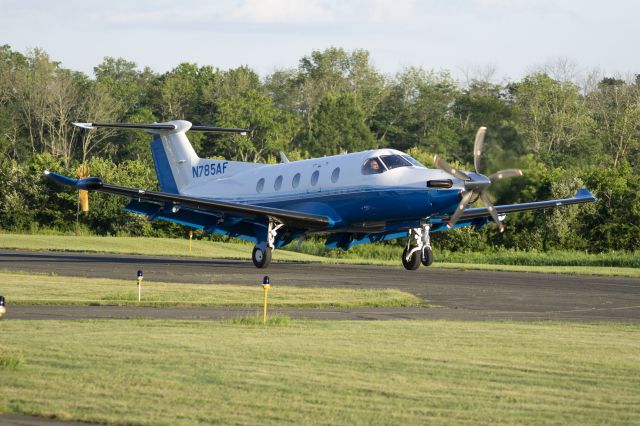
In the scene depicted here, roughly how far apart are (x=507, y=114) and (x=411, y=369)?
14.4 metres

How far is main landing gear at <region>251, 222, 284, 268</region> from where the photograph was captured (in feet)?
125

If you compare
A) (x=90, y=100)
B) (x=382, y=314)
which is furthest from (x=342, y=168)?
(x=90, y=100)

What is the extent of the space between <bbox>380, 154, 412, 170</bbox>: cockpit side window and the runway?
3.86 m

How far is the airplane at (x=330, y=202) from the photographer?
1334 inches

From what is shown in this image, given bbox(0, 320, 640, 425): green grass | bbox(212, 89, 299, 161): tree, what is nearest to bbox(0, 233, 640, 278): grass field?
bbox(0, 320, 640, 425): green grass

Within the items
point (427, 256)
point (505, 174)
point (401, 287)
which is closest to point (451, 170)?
point (505, 174)

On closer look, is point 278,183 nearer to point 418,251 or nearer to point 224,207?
point 224,207

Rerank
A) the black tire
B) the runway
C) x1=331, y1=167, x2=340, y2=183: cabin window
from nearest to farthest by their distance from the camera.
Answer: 1. the runway
2. x1=331, y1=167, x2=340, y2=183: cabin window
3. the black tire

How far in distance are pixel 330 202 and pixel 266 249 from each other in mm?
3532

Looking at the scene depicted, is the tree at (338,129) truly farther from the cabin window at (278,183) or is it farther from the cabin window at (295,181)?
the cabin window at (295,181)

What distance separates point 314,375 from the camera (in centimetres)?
1438

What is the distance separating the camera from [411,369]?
15.1 meters

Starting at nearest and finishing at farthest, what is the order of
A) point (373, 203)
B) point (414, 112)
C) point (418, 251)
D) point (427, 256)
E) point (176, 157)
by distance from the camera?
point (373, 203), point (427, 256), point (418, 251), point (176, 157), point (414, 112)

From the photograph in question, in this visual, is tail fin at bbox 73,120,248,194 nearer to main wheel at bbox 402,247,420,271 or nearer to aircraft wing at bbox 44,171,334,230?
aircraft wing at bbox 44,171,334,230
